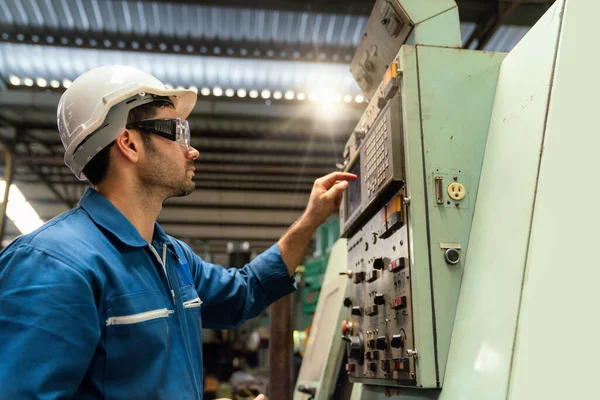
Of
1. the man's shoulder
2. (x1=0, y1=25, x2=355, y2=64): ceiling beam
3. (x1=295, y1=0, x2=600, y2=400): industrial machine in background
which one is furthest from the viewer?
(x1=0, y1=25, x2=355, y2=64): ceiling beam

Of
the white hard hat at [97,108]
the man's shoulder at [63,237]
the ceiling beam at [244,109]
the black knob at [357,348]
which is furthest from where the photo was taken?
the ceiling beam at [244,109]

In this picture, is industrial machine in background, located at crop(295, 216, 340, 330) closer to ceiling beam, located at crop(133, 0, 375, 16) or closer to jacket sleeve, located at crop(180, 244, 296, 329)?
ceiling beam, located at crop(133, 0, 375, 16)

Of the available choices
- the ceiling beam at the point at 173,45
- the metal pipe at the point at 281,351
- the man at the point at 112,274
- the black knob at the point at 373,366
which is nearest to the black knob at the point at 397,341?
the black knob at the point at 373,366

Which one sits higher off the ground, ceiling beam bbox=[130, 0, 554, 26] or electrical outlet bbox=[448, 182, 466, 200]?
ceiling beam bbox=[130, 0, 554, 26]

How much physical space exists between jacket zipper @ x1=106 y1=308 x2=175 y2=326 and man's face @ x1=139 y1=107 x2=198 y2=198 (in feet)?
1.11

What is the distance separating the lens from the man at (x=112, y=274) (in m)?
0.86

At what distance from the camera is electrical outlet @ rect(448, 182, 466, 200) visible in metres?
1.16

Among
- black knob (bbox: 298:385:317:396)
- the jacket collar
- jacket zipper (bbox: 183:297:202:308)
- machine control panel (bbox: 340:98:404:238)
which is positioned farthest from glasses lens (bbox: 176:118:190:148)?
black knob (bbox: 298:385:317:396)

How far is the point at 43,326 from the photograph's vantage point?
2.79 ft

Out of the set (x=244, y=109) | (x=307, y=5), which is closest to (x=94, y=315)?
(x=307, y=5)

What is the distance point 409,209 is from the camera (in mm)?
1172

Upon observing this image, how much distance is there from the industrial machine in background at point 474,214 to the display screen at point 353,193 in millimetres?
20

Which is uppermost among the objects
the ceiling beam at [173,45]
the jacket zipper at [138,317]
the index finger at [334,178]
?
the ceiling beam at [173,45]

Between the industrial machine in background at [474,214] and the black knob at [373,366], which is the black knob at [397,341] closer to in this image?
the industrial machine in background at [474,214]
